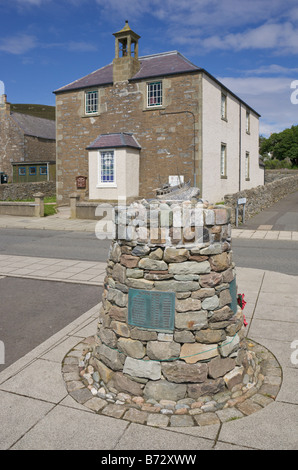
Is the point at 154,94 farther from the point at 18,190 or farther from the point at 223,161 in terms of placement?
the point at 18,190

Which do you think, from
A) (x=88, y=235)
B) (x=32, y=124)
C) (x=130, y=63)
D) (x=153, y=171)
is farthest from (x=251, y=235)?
(x=32, y=124)

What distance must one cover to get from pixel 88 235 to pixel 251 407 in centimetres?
1429

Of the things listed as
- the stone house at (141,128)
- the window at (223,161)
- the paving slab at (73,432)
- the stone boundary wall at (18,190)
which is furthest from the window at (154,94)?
the paving slab at (73,432)

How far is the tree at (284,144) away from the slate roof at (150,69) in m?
58.7

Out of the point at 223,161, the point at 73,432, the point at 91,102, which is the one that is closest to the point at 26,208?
the point at 91,102

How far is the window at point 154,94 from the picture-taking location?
2555cm

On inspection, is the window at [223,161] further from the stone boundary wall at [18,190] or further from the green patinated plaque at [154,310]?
the green patinated plaque at [154,310]

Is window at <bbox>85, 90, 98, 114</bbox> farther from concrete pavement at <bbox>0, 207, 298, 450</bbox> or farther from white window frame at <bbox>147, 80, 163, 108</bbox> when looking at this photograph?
concrete pavement at <bbox>0, 207, 298, 450</bbox>

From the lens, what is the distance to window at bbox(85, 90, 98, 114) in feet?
91.1

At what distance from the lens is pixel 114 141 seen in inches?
1007

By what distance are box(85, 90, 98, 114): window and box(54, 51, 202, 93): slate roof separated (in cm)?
58

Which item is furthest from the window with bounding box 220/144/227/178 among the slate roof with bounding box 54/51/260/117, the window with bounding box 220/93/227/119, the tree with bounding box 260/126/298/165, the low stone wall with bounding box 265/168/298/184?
the tree with bounding box 260/126/298/165

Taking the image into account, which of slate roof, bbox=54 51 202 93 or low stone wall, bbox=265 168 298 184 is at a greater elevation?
slate roof, bbox=54 51 202 93

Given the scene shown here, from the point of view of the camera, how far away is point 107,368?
4.84m
